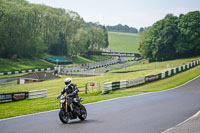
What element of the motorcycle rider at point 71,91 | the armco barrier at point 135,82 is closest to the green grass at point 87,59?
the armco barrier at point 135,82

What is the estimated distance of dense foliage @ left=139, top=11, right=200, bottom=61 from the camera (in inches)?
3627

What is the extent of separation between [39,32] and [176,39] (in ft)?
160

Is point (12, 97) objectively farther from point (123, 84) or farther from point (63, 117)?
point (63, 117)

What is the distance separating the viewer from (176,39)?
313 ft

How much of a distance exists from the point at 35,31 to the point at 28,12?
9.05 metres

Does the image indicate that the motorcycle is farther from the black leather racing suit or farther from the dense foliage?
the dense foliage

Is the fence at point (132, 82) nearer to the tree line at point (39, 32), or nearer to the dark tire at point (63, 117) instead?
the dark tire at point (63, 117)

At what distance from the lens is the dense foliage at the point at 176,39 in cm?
9212

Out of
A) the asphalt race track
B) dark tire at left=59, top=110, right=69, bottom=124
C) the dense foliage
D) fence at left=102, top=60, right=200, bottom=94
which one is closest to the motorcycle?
dark tire at left=59, top=110, right=69, bottom=124

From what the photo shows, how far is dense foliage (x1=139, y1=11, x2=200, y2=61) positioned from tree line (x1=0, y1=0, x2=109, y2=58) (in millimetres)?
31651

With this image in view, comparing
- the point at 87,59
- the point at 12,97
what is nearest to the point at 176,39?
the point at 87,59

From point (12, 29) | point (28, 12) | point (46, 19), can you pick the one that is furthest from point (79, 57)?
point (12, 29)

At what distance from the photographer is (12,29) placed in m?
83.4

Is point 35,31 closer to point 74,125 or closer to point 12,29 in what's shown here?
point 12,29
